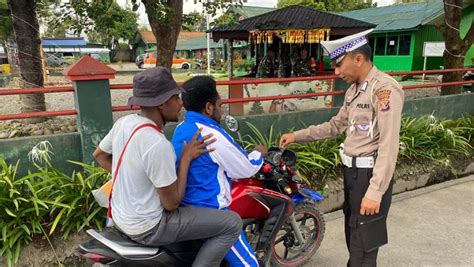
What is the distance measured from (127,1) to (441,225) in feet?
14.0

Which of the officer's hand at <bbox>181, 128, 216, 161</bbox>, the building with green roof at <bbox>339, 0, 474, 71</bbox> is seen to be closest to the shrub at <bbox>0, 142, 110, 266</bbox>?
the officer's hand at <bbox>181, 128, 216, 161</bbox>

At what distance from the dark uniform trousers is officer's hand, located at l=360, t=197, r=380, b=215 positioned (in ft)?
0.47

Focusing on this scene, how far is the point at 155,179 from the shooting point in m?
1.81

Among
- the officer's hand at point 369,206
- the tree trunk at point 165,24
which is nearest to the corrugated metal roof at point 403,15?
the tree trunk at point 165,24

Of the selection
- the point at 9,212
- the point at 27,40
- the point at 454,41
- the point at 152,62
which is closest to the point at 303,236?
the point at 9,212

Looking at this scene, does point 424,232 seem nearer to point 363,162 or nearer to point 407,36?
point 363,162

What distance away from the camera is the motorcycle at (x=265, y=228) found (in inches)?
77.3

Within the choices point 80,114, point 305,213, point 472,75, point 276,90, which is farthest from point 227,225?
point 472,75

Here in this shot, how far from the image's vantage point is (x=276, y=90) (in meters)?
6.07

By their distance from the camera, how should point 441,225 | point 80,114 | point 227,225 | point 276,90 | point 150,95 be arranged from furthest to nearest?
point 276,90 → point 441,225 → point 80,114 → point 227,225 → point 150,95

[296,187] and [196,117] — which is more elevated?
[196,117]

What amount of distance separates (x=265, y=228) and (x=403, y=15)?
66.4ft

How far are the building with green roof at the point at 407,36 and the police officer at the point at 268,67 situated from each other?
9873mm

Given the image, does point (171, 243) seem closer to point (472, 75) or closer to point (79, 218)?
point (79, 218)
